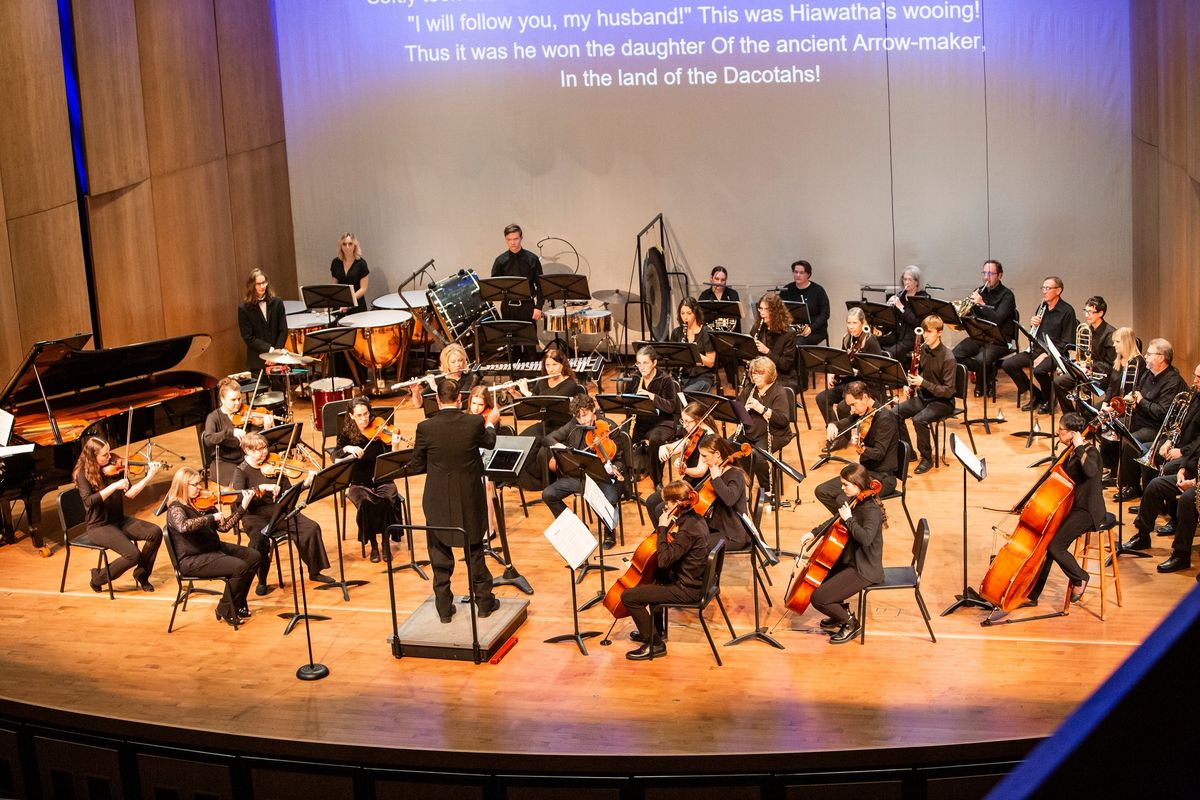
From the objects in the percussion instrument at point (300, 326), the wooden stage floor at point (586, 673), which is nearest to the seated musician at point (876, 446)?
the wooden stage floor at point (586, 673)

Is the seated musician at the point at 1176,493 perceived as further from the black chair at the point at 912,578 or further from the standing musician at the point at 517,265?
the standing musician at the point at 517,265

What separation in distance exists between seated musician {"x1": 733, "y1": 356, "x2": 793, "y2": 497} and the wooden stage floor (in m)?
0.85

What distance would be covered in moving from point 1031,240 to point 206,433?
8.44 metres

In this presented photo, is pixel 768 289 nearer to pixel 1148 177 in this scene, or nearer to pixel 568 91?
pixel 568 91

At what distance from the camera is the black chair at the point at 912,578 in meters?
6.71

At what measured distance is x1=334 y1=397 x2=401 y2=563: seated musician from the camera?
8.34m

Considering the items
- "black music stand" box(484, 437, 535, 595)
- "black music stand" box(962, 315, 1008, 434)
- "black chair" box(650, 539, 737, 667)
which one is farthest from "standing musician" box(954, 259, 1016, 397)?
"black chair" box(650, 539, 737, 667)

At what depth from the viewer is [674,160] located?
1335 cm

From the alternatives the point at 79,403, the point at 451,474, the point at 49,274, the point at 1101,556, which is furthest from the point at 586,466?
the point at 49,274

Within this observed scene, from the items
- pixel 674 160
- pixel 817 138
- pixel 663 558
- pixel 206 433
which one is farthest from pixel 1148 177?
pixel 206 433

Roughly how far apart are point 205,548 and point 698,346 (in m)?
4.66

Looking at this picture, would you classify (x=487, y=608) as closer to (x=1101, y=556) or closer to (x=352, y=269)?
Result: (x=1101, y=556)

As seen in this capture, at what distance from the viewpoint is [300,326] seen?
12.3 meters

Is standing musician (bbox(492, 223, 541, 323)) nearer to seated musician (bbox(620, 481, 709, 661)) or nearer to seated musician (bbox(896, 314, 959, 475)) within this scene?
seated musician (bbox(896, 314, 959, 475))
